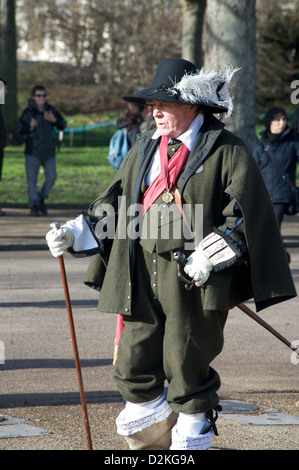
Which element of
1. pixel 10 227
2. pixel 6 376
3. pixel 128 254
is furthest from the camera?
pixel 10 227

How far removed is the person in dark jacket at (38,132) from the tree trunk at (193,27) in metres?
5.42

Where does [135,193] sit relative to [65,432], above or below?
above

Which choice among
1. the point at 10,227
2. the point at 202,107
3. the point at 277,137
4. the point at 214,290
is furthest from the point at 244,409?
the point at 10,227

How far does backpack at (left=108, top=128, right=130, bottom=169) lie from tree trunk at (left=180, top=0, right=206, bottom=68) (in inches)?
259

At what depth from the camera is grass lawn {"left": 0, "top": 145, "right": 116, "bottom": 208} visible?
15.0m

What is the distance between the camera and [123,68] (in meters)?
29.5

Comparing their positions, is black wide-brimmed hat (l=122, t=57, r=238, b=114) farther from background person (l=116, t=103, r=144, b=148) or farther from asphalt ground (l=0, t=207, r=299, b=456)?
→ background person (l=116, t=103, r=144, b=148)

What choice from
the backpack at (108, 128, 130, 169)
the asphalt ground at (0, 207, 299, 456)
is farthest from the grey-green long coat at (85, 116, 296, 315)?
the backpack at (108, 128, 130, 169)

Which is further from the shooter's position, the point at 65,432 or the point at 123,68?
the point at 123,68

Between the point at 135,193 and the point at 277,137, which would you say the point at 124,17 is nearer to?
the point at 277,137

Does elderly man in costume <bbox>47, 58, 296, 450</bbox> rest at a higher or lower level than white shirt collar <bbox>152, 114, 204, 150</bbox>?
lower

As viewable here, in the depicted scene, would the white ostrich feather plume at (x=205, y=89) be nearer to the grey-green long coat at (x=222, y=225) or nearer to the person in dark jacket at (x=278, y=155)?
the grey-green long coat at (x=222, y=225)

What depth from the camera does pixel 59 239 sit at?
390cm

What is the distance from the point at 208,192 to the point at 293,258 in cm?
714
